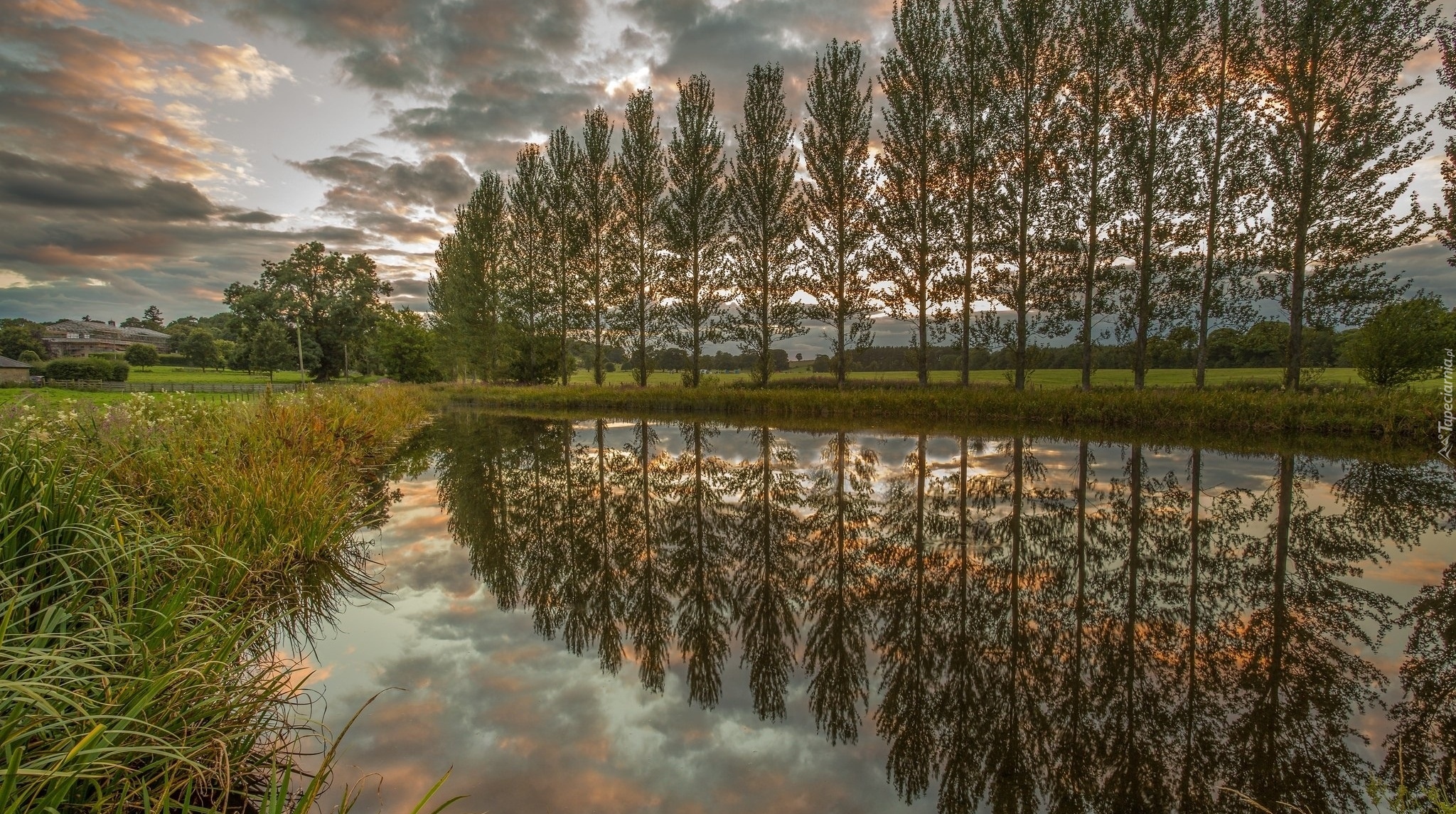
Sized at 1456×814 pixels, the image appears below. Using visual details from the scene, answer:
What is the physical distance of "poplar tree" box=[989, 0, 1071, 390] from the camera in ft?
58.4

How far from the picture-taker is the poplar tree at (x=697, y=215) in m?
24.0

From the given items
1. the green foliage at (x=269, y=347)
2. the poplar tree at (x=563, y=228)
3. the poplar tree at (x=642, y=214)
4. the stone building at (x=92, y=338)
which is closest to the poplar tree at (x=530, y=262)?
the poplar tree at (x=563, y=228)

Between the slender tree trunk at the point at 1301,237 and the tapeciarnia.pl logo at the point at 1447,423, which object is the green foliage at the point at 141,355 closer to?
the slender tree trunk at the point at 1301,237

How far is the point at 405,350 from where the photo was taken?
163 ft

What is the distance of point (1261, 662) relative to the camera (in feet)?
10.1

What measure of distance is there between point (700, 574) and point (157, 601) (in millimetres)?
3216

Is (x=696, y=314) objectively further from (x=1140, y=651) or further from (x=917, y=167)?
(x=1140, y=651)

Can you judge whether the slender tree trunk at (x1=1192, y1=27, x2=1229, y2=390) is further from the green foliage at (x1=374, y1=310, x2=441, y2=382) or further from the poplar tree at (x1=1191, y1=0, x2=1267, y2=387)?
the green foliage at (x1=374, y1=310, x2=441, y2=382)

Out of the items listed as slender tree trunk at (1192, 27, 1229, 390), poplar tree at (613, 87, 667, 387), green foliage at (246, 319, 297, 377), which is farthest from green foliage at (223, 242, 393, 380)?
slender tree trunk at (1192, 27, 1229, 390)

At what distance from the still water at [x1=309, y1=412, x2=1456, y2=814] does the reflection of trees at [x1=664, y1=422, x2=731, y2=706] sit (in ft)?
0.08

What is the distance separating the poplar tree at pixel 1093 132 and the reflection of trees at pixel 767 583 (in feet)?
47.7

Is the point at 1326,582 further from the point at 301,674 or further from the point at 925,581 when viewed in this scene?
the point at 301,674

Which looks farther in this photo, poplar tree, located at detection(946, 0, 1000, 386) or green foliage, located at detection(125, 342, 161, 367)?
green foliage, located at detection(125, 342, 161, 367)

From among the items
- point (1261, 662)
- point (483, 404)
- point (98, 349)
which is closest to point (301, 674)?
point (1261, 662)
